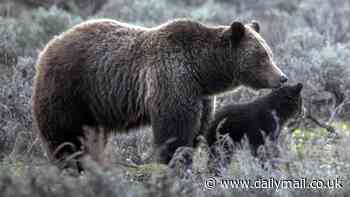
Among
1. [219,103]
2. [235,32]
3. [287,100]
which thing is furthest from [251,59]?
[219,103]

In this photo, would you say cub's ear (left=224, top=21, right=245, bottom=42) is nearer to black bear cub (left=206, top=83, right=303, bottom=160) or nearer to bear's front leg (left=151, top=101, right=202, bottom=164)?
bear's front leg (left=151, top=101, right=202, bottom=164)

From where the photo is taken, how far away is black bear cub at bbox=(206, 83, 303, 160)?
321 inches

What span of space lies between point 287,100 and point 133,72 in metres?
2.17

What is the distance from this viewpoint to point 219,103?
34.0ft

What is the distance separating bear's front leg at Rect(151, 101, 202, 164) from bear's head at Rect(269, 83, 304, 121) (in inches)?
70.5

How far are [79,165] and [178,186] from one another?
2422 mm

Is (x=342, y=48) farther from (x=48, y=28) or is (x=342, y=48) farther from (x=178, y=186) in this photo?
(x=178, y=186)

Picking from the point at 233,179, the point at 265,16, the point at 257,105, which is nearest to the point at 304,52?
the point at 257,105

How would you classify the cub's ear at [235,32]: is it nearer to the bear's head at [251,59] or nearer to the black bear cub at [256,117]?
the bear's head at [251,59]

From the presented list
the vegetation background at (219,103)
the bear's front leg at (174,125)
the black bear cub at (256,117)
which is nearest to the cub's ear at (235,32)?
the bear's front leg at (174,125)

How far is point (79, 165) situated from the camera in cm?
762

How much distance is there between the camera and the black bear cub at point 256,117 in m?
8.15

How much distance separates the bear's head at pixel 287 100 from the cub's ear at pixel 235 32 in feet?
4.74

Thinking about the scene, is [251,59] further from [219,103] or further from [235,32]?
[219,103]
